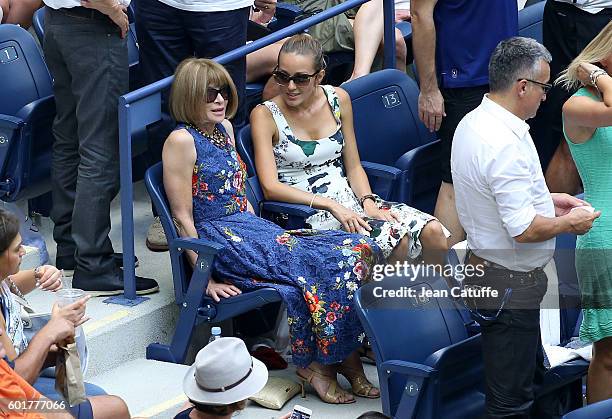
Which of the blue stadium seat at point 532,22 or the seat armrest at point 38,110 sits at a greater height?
the seat armrest at point 38,110

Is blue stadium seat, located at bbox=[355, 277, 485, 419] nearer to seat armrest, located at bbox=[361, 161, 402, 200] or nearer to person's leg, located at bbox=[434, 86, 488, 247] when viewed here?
person's leg, located at bbox=[434, 86, 488, 247]

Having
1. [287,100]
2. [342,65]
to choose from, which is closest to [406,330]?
[287,100]

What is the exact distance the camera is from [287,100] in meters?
6.09

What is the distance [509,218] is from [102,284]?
2.03m

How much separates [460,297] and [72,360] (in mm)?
1573

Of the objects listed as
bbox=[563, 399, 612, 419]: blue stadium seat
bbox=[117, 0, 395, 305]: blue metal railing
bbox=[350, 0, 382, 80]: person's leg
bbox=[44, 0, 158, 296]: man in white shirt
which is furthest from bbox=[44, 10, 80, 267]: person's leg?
bbox=[563, 399, 612, 419]: blue stadium seat

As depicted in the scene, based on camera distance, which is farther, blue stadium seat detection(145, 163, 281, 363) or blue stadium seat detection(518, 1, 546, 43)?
blue stadium seat detection(518, 1, 546, 43)

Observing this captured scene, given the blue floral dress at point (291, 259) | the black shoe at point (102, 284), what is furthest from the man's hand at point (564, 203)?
the black shoe at point (102, 284)

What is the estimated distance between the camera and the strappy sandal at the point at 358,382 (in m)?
5.55

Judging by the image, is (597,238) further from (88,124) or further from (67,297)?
(88,124)

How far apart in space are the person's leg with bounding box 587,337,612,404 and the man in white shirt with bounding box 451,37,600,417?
1.28 ft

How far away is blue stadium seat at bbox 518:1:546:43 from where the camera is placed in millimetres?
7672

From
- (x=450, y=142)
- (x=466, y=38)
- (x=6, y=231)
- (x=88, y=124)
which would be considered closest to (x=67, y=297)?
(x=6, y=231)

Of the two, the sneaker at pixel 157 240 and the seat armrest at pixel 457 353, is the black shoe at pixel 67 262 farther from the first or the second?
the seat armrest at pixel 457 353
